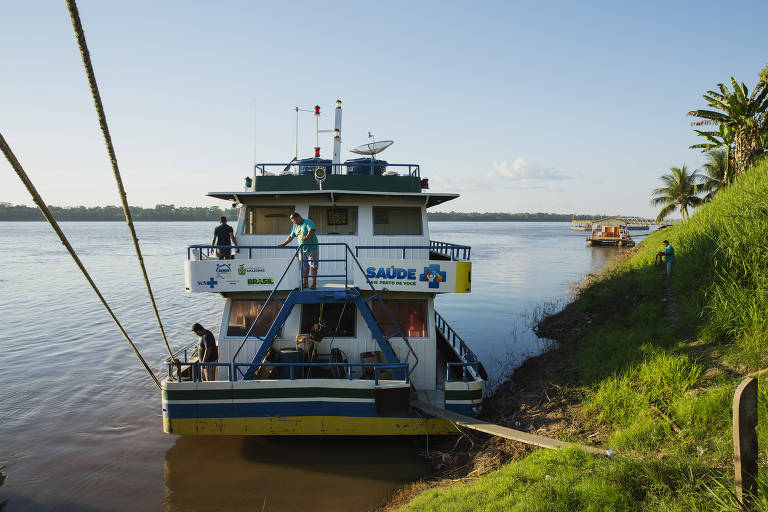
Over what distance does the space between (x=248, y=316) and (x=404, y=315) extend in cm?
336

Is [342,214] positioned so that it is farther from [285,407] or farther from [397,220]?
[285,407]

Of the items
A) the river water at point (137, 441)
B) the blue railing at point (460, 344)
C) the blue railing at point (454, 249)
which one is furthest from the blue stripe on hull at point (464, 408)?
the blue railing at point (454, 249)

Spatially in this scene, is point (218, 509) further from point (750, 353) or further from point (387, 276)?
point (750, 353)

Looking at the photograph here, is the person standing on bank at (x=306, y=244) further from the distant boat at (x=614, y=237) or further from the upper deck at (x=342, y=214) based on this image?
the distant boat at (x=614, y=237)

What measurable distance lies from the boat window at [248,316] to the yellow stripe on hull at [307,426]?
190 cm

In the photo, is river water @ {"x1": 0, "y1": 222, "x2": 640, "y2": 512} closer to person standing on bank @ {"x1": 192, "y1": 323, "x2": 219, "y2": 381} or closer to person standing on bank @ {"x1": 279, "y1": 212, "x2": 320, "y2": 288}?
person standing on bank @ {"x1": 192, "y1": 323, "x2": 219, "y2": 381}

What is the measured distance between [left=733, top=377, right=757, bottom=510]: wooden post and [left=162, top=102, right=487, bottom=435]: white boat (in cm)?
470

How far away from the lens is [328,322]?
9602 mm

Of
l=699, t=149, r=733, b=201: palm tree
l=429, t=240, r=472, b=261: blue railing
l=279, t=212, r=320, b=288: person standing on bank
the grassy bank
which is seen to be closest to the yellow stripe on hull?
the grassy bank

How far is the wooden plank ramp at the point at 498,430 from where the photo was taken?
21.5 ft

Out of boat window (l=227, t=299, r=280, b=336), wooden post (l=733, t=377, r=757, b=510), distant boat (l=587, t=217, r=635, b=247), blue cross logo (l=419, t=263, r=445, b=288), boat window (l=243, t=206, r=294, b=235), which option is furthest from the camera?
distant boat (l=587, t=217, r=635, b=247)

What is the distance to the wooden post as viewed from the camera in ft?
11.8

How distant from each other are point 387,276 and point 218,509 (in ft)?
16.4

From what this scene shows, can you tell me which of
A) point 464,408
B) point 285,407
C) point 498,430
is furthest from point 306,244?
point 498,430
